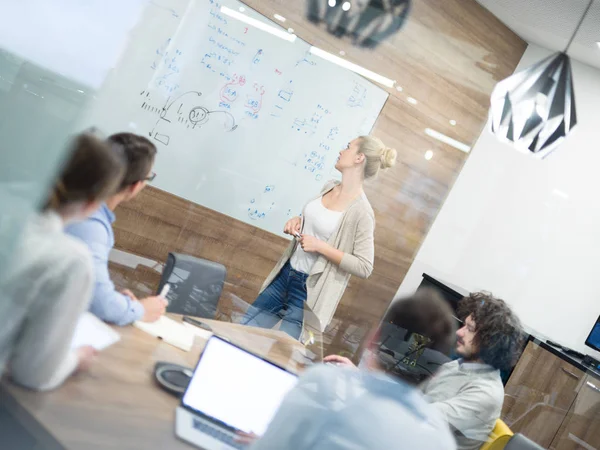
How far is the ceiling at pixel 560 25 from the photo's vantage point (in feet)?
10.2

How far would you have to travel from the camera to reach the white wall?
3348 mm

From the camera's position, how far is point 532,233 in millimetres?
3424

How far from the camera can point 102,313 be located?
2.03 metres

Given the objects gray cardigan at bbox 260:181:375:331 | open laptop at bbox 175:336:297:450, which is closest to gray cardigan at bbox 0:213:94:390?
open laptop at bbox 175:336:297:450

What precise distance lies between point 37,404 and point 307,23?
1960mm

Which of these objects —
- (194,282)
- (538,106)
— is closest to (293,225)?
(194,282)

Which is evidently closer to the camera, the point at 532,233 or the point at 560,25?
the point at 560,25

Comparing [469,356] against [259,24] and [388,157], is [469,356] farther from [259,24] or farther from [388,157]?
[259,24]

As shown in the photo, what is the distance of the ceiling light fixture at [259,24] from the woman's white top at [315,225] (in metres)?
0.71

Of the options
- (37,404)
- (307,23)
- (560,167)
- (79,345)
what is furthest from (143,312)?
(560,167)

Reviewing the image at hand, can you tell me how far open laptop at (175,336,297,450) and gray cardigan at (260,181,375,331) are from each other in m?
1.07

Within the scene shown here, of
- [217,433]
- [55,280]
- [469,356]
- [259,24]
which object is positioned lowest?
[217,433]

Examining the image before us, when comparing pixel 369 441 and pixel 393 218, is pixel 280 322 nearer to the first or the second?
pixel 393 218

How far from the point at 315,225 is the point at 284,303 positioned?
388 mm
